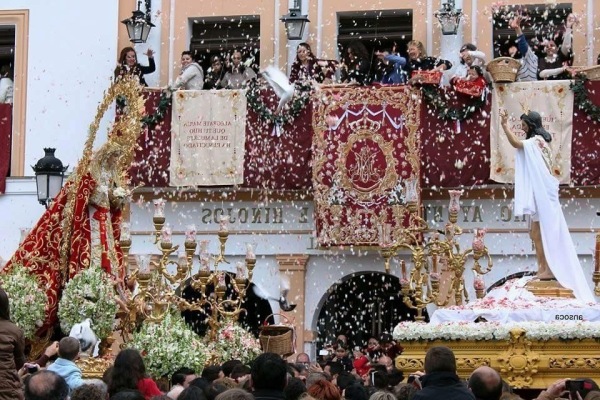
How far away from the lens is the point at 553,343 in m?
14.9

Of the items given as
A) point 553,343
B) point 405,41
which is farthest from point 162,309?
point 405,41

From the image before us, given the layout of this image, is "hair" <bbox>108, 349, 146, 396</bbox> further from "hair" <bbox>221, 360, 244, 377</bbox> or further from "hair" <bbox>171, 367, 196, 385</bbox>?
"hair" <bbox>221, 360, 244, 377</bbox>

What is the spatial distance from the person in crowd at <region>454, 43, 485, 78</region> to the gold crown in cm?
135

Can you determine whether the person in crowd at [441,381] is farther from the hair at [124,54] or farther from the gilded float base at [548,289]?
the hair at [124,54]

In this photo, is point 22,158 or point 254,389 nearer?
point 254,389

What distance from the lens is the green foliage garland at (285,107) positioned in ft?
78.5

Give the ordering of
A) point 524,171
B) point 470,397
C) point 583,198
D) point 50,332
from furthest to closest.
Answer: point 583,198 < point 524,171 < point 50,332 < point 470,397

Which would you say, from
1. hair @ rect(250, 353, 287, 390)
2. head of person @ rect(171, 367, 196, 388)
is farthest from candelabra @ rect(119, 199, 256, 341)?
hair @ rect(250, 353, 287, 390)

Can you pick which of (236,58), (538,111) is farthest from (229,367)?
(236,58)

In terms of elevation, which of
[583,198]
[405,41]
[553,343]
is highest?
[405,41]

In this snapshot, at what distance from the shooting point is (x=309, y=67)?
24.1 meters

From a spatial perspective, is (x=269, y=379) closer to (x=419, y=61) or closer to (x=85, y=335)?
(x=85, y=335)

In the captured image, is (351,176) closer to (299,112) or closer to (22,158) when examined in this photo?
(299,112)

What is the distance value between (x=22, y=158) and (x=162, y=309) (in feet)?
36.1
